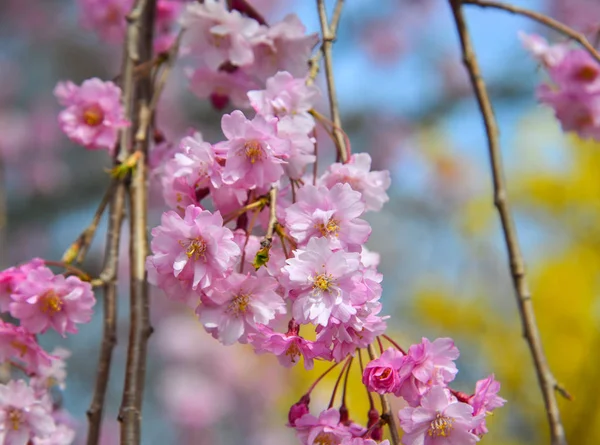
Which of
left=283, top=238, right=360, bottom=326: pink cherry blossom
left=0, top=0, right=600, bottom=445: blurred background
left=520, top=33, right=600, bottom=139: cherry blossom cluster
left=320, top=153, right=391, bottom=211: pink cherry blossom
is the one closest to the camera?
left=283, top=238, right=360, bottom=326: pink cherry blossom

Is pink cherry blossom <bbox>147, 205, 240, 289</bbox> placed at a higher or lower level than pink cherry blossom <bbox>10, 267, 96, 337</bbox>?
lower

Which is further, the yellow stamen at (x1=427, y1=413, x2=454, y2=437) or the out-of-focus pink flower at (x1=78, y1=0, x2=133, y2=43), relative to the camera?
the out-of-focus pink flower at (x1=78, y1=0, x2=133, y2=43)

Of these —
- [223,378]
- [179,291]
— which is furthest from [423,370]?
[223,378]

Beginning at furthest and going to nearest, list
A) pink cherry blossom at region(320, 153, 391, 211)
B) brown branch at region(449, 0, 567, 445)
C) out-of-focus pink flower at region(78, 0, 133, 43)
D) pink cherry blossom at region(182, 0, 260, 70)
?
out-of-focus pink flower at region(78, 0, 133, 43) < pink cherry blossom at region(182, 0, 260, 70) < brown branch at region(449, 0, 567, 445) < pink cherry blossom at region(320, 153, 391, 211)

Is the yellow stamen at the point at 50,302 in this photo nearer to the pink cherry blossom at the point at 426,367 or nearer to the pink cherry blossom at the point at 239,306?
the pink cherry blossom at the point at 239,306

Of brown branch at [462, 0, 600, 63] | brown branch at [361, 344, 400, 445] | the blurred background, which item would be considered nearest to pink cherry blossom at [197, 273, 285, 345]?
brown branch at [361, 344, 400, 445]

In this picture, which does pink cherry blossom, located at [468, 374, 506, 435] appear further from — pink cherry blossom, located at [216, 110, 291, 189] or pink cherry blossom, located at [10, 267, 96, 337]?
pink cherry blossom, located at [10, 267, 96, 337]
